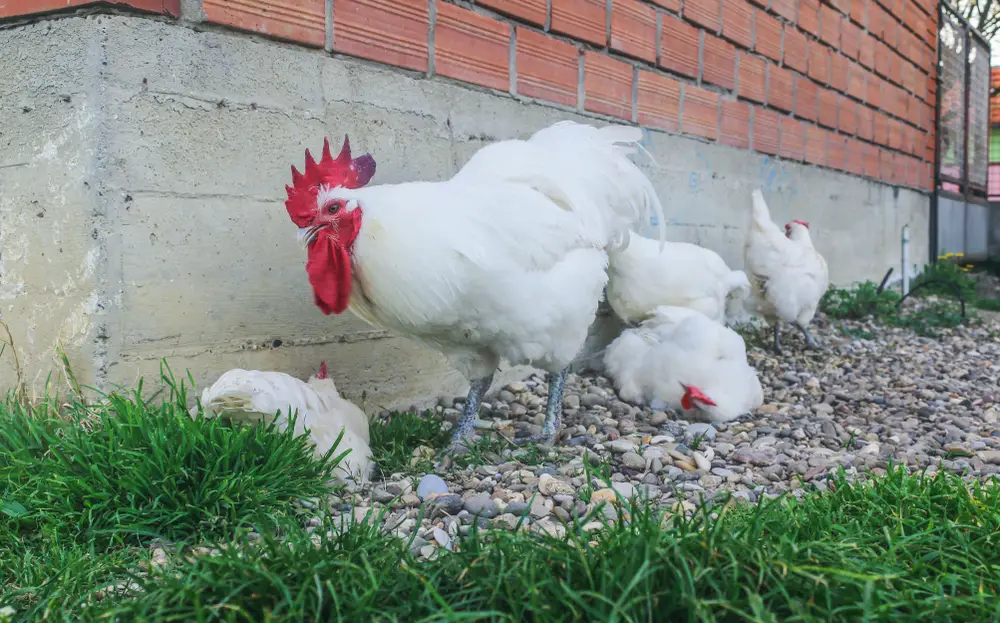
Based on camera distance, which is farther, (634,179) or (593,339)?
(593,339)

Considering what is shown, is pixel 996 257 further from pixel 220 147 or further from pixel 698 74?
pixel 220 147

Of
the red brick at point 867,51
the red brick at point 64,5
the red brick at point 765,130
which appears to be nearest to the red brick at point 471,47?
the red brick at point 64,5

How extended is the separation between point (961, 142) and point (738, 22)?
306 inches

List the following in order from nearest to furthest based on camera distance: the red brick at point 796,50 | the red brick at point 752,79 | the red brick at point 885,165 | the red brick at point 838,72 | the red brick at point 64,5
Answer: the red brick at point 64,5, the red brick at point 752,79, the red brick at point 796,50, the red brick at point 838,72, the red brick at point 885,165

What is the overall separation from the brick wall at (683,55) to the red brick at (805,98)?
17mm

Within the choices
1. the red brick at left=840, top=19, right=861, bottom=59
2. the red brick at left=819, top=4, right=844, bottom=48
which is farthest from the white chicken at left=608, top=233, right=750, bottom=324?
the red brick at left=840, top=19, right=861, bottom=59

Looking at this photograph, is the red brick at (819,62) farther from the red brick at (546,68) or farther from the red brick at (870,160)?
the red brick at (546,68)

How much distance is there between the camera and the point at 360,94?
3.29 meters

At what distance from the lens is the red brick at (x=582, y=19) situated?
167 inches

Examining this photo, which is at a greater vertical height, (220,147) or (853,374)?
(220,147)

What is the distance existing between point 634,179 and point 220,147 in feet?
5.71

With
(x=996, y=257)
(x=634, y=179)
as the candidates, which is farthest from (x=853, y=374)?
(x=996, y=257)

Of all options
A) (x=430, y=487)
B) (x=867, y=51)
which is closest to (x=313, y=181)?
(x=430, y=487)

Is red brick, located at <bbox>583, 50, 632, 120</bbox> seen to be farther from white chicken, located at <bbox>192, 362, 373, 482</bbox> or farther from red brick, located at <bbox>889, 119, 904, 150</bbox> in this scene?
red brick, located at <bbox>889, 119, 904, 150</bbox>
